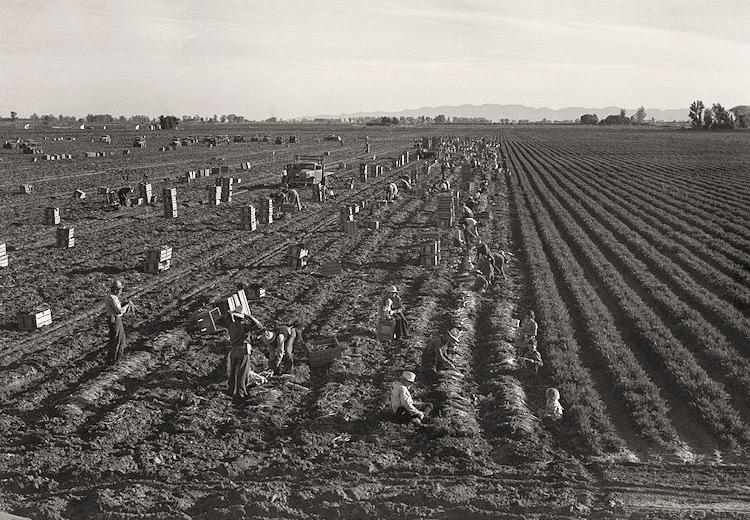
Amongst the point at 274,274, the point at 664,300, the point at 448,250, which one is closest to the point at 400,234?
the point at 448,250

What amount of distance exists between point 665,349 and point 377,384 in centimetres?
612

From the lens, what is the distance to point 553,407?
11.4 meters

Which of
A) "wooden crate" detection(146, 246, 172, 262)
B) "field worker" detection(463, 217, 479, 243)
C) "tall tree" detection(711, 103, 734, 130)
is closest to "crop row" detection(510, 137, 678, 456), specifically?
"field worker" detection(463, 217, 479, 243)

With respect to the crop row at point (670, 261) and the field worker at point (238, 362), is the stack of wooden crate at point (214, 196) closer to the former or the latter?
the crop row at point (670, 261)

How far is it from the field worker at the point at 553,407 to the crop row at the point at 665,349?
7.78ft

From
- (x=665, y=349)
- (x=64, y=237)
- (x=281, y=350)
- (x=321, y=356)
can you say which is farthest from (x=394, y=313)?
(x=64, y=237)

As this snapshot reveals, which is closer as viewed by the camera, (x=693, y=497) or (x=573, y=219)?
(x=693, y=497)

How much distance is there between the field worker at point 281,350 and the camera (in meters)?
12.9

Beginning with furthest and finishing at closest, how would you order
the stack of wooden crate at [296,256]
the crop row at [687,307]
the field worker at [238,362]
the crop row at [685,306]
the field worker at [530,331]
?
1. the stack of wooden crate at [296,256]
2. the field worker at [530,331]
3. the crop row at [687,307]
4. the crop row at [685,306]
5. the field worker at [238,362]

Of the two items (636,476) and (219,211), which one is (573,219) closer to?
(219,211)

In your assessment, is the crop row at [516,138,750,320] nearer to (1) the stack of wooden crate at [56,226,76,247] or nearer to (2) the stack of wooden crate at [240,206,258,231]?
(2) the stack of wooden crate at [240,206,258,231]

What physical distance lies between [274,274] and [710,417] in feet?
40.4

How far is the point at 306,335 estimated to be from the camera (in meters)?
15.0

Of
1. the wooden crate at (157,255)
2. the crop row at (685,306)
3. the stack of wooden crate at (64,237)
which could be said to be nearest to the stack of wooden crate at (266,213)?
the stack of wooden crate at (64,237)
